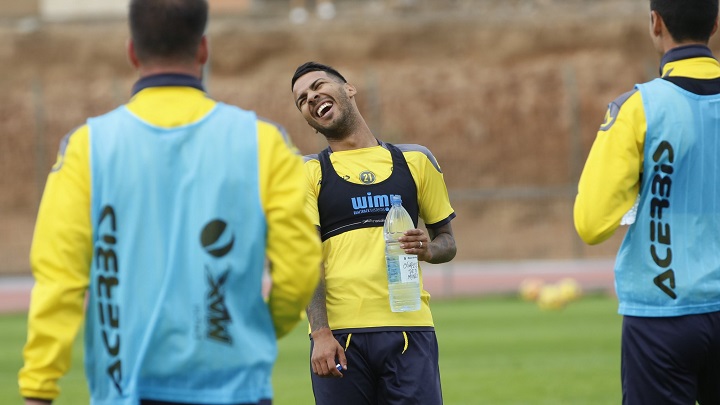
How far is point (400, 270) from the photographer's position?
5.23m

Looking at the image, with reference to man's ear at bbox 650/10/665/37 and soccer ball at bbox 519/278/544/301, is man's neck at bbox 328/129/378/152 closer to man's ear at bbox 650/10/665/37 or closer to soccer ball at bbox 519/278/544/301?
man's ear at bbox 650/10/665/37

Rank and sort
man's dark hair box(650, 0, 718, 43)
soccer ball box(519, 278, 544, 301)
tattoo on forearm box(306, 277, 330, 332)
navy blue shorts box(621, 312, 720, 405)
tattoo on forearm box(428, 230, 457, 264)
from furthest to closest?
1. soccer ball box(519, 278, 544, 301)
2. tattoo on forearm box(428, 230, 457, 264)
3. tattoo on forearm box(306, 277, 330, 332)
4. man's dark hair box(650, 0, 718, 43)
5. navy blue shorts box(621, 312, 720, 405)

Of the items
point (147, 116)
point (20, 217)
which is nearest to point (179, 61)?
point (147, 116)

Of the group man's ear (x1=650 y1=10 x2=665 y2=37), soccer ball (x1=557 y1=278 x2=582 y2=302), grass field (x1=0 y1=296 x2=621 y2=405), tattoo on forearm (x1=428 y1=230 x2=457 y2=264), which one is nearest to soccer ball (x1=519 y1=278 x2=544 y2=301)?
soccer ball (x1=557 y1=278 x2=582 y2=302)

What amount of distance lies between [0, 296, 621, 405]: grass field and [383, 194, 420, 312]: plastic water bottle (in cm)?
554

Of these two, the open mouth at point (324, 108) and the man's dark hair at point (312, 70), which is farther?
the man's dark hair at point (312, 70)

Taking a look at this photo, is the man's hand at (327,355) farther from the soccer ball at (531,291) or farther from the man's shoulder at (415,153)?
the soccer ball at (531,291)

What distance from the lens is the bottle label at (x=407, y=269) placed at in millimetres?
5219

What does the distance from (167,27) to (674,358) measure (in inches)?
91.8

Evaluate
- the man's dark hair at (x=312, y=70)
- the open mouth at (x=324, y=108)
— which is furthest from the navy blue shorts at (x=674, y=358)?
the man's dark hair at (x=312, y=70)

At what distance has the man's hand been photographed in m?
5.09

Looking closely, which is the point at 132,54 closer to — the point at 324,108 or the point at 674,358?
the point at 324,108

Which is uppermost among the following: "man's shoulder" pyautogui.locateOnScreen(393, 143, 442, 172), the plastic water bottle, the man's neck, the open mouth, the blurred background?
the blurred background

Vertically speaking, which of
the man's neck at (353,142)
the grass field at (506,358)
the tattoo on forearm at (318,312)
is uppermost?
the man's neck at (353,142)
